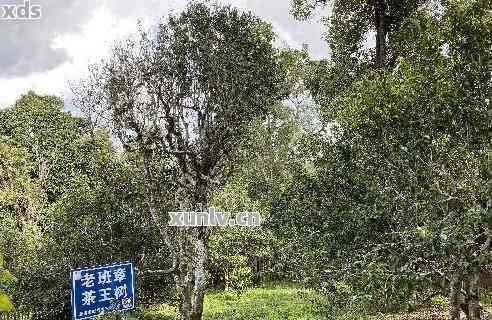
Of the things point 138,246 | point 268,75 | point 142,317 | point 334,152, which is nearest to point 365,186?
point 334,152

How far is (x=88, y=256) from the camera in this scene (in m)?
16.8

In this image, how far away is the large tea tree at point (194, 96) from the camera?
48.2ft

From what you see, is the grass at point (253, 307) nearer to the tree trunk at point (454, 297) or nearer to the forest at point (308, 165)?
the forest at point (308, 165)

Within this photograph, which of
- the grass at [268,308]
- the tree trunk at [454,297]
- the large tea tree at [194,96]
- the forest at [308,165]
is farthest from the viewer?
the grass at [268,308]

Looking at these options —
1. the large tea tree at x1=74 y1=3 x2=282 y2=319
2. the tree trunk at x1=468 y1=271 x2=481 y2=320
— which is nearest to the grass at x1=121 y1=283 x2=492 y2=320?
the tree trunk at x1=468 y1=271 x2=481 y2=320

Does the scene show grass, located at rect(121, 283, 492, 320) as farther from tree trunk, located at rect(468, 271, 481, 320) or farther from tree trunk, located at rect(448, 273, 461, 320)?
tree trunk, located at rect(448, 273, 461, 320)

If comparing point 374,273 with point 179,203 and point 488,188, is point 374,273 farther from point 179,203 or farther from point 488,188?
point 179,203

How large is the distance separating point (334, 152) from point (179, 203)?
20.0ft

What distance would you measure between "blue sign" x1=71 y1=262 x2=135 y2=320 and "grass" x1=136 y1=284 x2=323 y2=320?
30.5 feet

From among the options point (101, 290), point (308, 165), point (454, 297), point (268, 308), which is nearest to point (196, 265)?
point (308, 165)

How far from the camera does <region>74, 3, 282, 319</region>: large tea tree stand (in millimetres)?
14695

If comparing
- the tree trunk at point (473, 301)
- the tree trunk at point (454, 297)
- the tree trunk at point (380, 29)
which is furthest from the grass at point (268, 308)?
the tree trunk at point (380, 29)

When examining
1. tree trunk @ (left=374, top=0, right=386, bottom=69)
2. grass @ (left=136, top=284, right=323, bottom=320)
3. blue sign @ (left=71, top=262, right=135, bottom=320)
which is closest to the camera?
blue sign @ (left=71, top=262, right=135, bottom=320)

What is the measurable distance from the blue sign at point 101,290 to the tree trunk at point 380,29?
26.9 ft
